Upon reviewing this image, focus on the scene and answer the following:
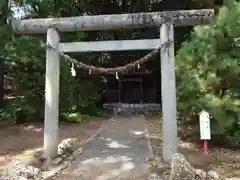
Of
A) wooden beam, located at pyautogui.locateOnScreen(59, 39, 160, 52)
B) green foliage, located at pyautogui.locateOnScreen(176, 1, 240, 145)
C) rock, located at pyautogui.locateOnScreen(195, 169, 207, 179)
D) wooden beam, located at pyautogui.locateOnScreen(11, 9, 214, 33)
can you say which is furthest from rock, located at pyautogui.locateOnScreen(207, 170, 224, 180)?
wooden beam, located at pyautogui.locateOnScreen(11, 9, 214, 33)

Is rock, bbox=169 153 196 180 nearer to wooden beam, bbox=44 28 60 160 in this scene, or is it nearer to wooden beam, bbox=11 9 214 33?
wooden beam, bbox=44 28 60 160

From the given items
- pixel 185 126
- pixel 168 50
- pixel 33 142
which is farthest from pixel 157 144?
pixel 33 142

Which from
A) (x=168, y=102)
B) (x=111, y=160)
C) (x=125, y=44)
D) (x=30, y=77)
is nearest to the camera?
(x=168, y=102)

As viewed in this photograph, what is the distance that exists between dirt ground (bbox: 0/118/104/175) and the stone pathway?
1486 mm

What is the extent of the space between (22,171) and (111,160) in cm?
219

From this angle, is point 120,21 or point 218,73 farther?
point 218,73

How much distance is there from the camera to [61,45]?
7.46 m

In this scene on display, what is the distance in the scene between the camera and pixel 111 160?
725 centimetres

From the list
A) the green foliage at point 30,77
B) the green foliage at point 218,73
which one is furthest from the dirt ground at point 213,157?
the green foliage at point 30,77

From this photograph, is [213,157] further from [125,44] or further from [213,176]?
[125,44]

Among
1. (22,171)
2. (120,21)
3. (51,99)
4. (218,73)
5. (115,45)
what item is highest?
(120,21)

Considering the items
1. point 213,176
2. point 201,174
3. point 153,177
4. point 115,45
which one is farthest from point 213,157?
point 115,45

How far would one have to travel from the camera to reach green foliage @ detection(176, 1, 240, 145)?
808 cm

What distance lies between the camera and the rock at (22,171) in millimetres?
5772
